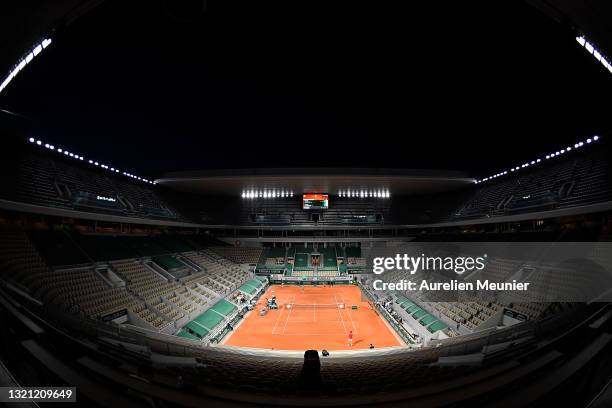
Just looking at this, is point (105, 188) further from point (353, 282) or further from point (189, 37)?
point (353, 282)

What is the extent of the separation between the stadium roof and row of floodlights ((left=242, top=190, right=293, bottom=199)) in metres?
1.18

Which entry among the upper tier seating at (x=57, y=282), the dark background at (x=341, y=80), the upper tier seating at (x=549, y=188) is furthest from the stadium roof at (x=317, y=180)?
the upper tier seating at (x=57, y=282)

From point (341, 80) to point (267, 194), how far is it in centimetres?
2374

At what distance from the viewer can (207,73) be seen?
24.5ft

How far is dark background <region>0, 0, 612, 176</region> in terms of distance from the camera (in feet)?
17.7

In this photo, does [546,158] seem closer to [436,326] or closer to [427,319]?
[427,319]

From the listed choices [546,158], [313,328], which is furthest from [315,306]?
[546,158]

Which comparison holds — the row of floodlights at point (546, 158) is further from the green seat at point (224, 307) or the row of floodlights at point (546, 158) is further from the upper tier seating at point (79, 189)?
the upper tier seating at point (79, 189)

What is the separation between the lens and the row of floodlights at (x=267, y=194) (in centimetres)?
2920

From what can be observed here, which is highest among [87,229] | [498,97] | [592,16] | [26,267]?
[498,97]

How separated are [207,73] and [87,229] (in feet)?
53.3

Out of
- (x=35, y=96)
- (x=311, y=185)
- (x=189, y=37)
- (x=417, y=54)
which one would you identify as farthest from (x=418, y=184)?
(x=35, y=96)

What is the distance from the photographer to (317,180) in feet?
80.4

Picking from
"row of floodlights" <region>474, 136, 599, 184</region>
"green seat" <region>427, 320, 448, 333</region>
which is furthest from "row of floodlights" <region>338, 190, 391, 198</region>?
"green seat" <region>427, 320, 448, 333</region>
